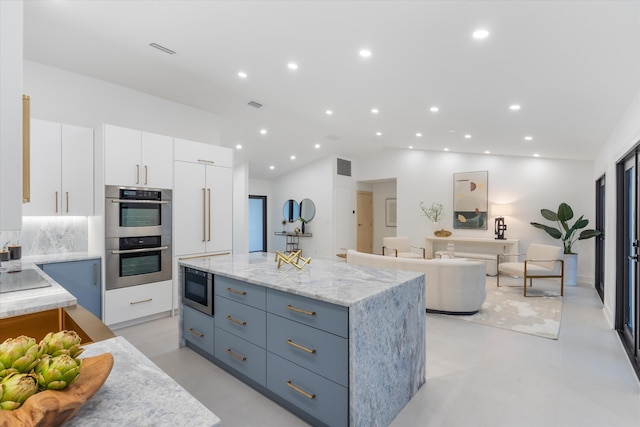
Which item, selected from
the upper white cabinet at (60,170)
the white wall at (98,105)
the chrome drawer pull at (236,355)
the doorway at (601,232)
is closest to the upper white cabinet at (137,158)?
the upper white cabinet at (60,170)

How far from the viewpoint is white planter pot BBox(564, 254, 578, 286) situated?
6012mm

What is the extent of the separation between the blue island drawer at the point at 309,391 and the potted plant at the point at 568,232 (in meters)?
6.01

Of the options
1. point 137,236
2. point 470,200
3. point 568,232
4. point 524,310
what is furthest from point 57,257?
point 568,232

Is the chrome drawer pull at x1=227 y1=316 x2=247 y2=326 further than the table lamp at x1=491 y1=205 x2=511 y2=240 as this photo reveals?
No

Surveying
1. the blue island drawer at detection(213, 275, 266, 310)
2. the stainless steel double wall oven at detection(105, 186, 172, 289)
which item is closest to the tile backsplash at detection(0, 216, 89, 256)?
the stainless steel double wall oven at detection(105, 186, 172, 289)

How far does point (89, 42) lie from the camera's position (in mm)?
3344

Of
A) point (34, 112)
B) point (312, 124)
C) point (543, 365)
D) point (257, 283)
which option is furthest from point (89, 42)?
point (543, 365)

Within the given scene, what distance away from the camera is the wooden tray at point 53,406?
0.64 metres

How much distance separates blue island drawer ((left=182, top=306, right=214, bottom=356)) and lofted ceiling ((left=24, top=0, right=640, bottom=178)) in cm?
252

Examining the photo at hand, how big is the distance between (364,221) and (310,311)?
26.1 ft

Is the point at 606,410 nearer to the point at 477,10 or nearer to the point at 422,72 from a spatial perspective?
the point at 477,10

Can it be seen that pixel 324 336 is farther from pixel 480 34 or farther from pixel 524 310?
pixel 524 310

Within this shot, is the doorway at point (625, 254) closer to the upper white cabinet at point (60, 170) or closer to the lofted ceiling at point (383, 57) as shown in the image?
the lofted ceiling at point (383, 57)

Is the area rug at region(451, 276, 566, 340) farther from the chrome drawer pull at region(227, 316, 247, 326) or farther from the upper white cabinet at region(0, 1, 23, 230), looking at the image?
the upper white cabinet at region(0, 1, 23, 230)
